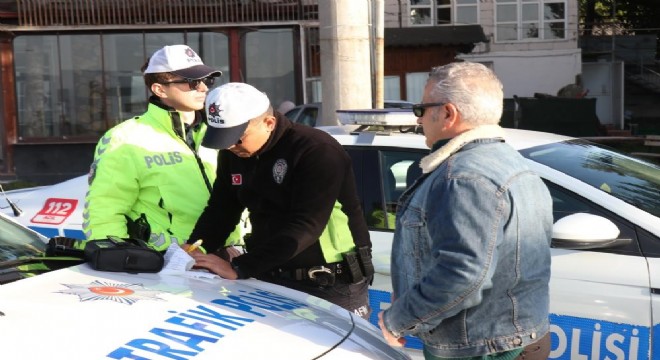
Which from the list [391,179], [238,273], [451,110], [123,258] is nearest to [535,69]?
[391,179]

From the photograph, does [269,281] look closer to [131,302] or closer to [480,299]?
[131,302]

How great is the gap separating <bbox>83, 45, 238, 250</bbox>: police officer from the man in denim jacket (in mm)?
1190

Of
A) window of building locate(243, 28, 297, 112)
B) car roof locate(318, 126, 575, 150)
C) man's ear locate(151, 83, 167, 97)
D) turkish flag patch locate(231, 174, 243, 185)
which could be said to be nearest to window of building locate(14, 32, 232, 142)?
window of building locate(243, 28, 297, 112)

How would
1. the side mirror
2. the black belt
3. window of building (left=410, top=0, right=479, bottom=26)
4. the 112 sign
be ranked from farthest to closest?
window of building (left=410, top=0, right=479, bottom=26), the 112 sign, the side mirror, the black belt

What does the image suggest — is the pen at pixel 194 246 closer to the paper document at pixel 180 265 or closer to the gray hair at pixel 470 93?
the paper document at pixel 180 265

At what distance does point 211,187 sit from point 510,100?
2191cm

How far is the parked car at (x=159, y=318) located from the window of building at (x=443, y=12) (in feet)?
82.2

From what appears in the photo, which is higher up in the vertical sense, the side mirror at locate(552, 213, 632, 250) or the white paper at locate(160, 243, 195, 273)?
the white paper at locate(160, 243, 195, 273)

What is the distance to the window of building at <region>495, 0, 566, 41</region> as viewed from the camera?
27578 millimetres

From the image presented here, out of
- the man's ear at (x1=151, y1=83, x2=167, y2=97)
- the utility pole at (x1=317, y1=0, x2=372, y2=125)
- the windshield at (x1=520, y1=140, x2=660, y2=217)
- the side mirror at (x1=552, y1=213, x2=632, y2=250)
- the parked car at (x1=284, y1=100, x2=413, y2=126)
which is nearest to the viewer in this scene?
the man's ear at (x1=151, y1=83, x2=167, y2=97)

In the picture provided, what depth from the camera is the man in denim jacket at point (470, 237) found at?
2.38 meters

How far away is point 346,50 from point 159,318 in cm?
511

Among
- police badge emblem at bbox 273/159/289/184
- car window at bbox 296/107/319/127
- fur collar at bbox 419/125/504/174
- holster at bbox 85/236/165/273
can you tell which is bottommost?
car window at bbox 296/107/319/127

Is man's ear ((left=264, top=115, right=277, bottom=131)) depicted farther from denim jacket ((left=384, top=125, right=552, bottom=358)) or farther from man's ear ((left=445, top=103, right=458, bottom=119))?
man's ear ((left=445, top=103, right=458, bottom=119))
